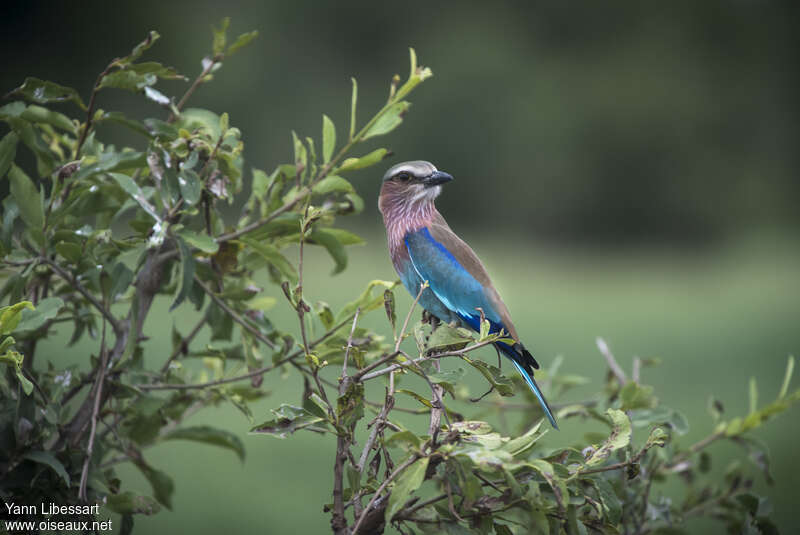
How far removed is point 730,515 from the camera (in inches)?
53.9

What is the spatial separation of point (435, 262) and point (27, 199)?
0.54 metres

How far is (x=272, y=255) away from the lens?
1.12 meters

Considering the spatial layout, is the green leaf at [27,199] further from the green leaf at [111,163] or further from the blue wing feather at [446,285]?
the blue wing feather at [446,285]

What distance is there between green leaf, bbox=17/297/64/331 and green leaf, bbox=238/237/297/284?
0.25m

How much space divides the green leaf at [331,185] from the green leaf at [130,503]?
0.43 m

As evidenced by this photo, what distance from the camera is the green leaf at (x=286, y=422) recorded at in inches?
32.4

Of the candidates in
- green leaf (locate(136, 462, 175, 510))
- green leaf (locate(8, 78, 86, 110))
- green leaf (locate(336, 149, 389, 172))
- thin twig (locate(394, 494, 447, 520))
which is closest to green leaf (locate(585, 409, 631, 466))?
thin twig (locate(394, 494, 447, 520))

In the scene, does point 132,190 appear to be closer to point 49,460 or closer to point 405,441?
point 49,460

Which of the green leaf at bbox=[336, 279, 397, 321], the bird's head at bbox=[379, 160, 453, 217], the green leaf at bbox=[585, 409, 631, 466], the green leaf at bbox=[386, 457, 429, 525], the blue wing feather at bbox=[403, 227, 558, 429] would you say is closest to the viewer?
the green leaf at bbox=[386, 457, 429, 525]

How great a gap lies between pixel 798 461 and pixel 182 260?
2.47 m

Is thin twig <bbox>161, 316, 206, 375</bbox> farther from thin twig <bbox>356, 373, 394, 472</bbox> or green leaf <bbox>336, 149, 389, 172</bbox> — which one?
thin twig <bbox>356, 373, 394, 472</bbox>

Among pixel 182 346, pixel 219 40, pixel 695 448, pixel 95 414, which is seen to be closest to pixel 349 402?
pixel 95 414

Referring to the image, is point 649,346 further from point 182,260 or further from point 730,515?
point 182,260

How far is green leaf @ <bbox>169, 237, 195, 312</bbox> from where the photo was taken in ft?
3.37
